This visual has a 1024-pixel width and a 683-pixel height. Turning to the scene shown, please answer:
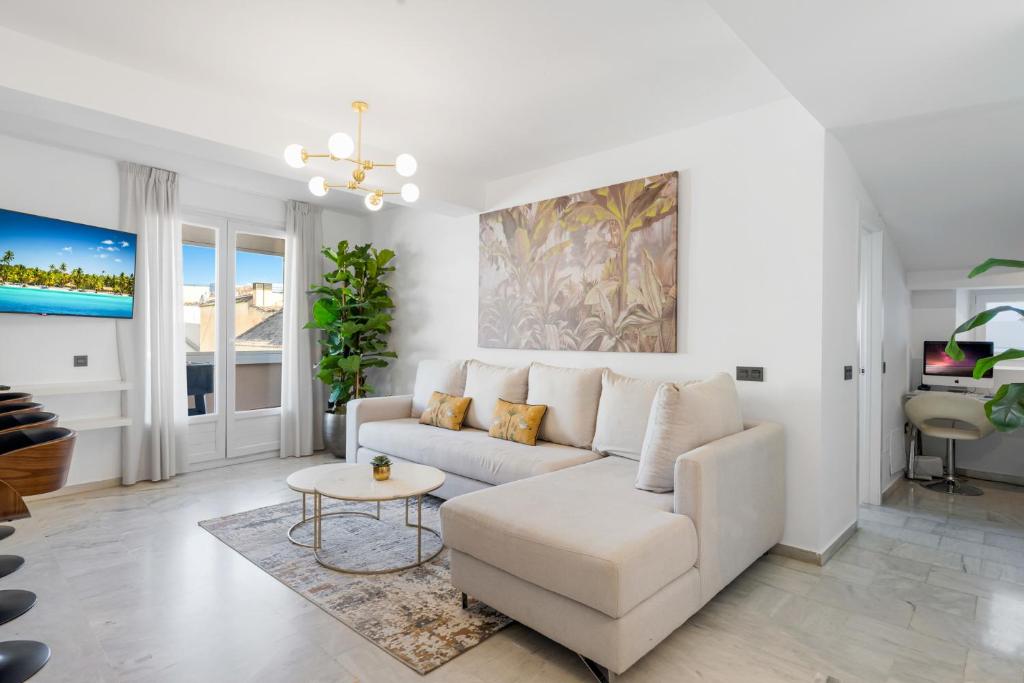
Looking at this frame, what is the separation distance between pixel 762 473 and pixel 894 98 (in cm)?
185

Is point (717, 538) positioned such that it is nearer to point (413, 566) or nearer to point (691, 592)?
point (691, 592)

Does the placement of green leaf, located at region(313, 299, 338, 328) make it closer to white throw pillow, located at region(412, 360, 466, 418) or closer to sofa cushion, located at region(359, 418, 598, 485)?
white throw pillow, located at region(412, 360, 466, 418)

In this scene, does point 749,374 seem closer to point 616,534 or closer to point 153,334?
point 616,534

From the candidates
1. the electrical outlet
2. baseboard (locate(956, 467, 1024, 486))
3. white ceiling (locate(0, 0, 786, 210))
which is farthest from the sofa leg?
baseboard (locate(956, 467, 1024, 486))

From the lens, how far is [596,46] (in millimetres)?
2502

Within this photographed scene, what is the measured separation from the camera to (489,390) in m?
4.08

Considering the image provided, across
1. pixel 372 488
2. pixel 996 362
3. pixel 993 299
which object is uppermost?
pixel 993 299

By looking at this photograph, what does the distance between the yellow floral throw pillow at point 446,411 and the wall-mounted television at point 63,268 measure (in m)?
2.47

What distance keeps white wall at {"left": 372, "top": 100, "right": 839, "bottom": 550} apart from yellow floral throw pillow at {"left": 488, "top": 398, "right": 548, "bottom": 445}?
23.5 inches

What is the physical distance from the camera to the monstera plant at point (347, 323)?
516 centimetres

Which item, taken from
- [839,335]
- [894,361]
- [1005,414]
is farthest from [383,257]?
Answer: [1005,414]

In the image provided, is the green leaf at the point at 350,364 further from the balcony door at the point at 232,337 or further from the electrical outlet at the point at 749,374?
the electrical outlet at the point at 749,374

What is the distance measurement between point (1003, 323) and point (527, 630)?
5.01 m

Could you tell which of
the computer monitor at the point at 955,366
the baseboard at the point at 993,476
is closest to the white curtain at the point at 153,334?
the computer monitor at the point at 955,366
